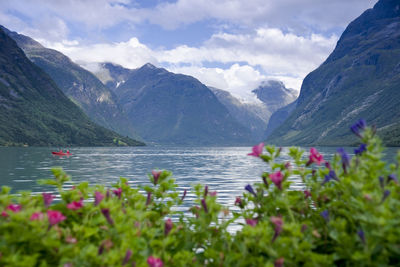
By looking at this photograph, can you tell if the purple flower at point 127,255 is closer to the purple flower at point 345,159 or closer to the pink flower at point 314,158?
the pink flower at point 314,158

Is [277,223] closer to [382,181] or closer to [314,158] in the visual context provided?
[382,181]

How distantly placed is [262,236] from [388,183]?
7.80ft

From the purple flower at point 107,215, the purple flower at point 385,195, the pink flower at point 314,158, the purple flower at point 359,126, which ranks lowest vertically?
the purple flower at point 107,215

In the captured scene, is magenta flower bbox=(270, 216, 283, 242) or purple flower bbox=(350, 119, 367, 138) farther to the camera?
purple flower bbox=(350, 119, 367, 138)

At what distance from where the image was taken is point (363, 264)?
432cm

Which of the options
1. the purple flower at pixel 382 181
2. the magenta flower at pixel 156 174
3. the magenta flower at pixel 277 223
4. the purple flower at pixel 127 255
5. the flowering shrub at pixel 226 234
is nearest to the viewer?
the purple flower at pixel 127 255

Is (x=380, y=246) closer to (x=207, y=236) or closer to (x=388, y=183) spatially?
(x=388, y=183)

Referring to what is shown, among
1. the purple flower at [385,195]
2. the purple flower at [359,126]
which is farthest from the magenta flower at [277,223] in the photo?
the purple flower at [359,126]

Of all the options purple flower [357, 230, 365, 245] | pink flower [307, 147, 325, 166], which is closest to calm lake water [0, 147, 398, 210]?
pink flower [307, 147, 325, 166]

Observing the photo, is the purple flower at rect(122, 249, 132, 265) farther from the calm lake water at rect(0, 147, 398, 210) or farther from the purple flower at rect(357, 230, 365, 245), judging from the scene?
the calm lake water at rect(0, 147, 398, 210)

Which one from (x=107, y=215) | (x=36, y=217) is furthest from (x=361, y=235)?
(x=36, y=217)

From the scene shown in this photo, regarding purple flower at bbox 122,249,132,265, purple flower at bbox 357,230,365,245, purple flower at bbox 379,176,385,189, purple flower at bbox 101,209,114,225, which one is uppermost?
purple flower at bbox 379,176,385,189

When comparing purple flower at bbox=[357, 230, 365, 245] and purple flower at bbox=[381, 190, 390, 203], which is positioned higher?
purple flower at bbox=[381, 190, 390, 203]

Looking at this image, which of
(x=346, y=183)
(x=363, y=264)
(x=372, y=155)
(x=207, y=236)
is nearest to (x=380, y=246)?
(x=363, y=264)
